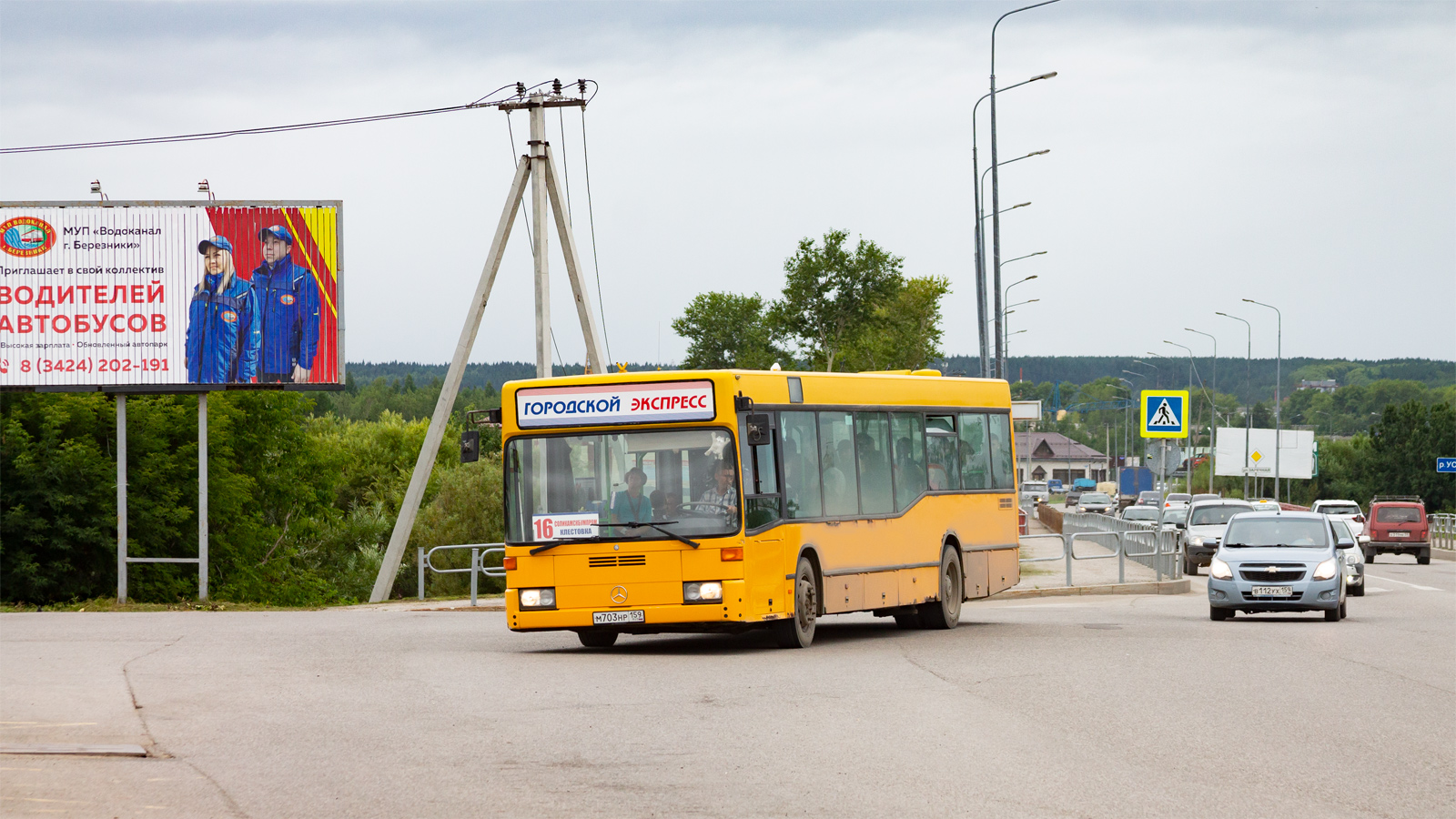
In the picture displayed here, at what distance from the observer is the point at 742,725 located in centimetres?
1102

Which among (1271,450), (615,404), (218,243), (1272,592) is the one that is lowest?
(1272,592)

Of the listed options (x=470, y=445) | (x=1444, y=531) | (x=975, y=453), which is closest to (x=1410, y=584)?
(x=975, y=453)

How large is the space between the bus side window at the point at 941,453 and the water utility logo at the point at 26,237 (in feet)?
52.2

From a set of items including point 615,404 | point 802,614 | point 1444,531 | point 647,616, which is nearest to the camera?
point 647,616

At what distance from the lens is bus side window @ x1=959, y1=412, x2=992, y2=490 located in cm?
2150

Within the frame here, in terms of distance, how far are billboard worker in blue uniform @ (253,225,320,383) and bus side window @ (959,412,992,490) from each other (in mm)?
12347

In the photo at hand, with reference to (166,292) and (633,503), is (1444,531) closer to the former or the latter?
(166,292)

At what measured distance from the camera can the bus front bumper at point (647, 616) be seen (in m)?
16.0

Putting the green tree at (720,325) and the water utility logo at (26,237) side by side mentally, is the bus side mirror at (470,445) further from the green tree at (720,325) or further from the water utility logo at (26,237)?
the green tree at (720,325)

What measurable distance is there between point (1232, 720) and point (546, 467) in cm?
751

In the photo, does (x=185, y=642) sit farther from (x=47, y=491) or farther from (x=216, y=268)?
(x=47, y=491)

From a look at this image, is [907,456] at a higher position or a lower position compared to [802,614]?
higher

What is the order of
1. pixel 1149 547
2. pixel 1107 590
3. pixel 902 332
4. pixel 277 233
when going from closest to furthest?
1. pixel 277 233
2. pixel 1107 590
3. pixel 1149 547
4. pixel 902 332

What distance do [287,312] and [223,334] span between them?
109 cm
